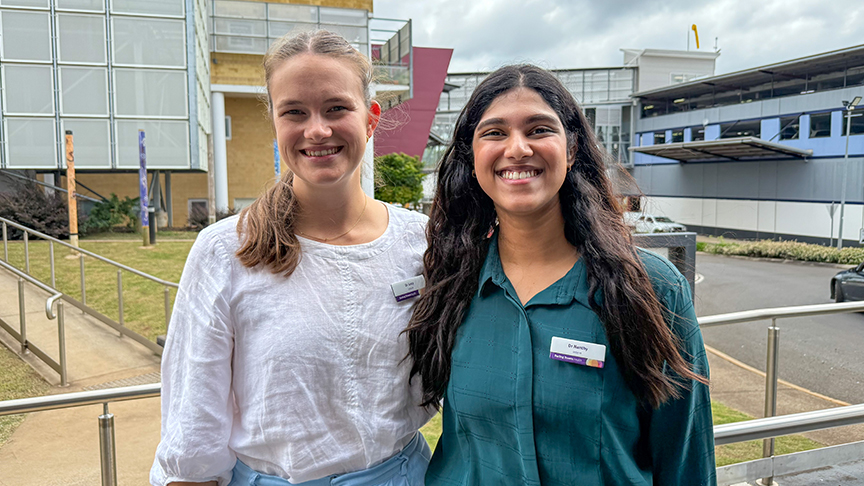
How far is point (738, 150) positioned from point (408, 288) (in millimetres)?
11662

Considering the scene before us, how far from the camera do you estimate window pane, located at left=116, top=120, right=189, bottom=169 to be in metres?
13.7

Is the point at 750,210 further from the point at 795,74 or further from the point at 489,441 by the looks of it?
the point at 489,441

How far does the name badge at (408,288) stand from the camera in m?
1.52

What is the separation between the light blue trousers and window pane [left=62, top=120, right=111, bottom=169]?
14.5 m

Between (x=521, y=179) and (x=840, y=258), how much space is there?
421 cm

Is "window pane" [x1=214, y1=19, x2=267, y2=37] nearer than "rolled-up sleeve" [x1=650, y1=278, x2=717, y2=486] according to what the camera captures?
No

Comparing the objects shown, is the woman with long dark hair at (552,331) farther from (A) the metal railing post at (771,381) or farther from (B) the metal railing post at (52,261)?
(B) the metal railing post at (52,261)

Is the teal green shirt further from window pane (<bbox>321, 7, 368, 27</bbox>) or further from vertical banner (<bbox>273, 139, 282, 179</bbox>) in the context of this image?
window pane (<bbox>321, 7, 368, 27</bbox>)

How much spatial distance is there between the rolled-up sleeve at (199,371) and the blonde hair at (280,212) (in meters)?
0.08

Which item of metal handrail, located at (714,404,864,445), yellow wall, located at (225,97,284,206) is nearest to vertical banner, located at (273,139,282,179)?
metal handrail, located at (714,404,864,445)

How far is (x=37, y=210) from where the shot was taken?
9.70 meters

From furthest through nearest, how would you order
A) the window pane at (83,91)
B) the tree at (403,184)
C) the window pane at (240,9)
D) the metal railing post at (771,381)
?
1. the tree at (403,184)
2. the window pane at (240,9)
3. the window pane at (83,91)
4. the metal railing post at (771,381)

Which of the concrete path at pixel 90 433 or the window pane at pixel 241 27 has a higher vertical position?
the window pane at pixel 241 27

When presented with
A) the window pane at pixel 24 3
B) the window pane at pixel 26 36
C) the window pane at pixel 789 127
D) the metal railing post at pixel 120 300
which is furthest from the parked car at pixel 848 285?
the window pane at pixel 24 3
